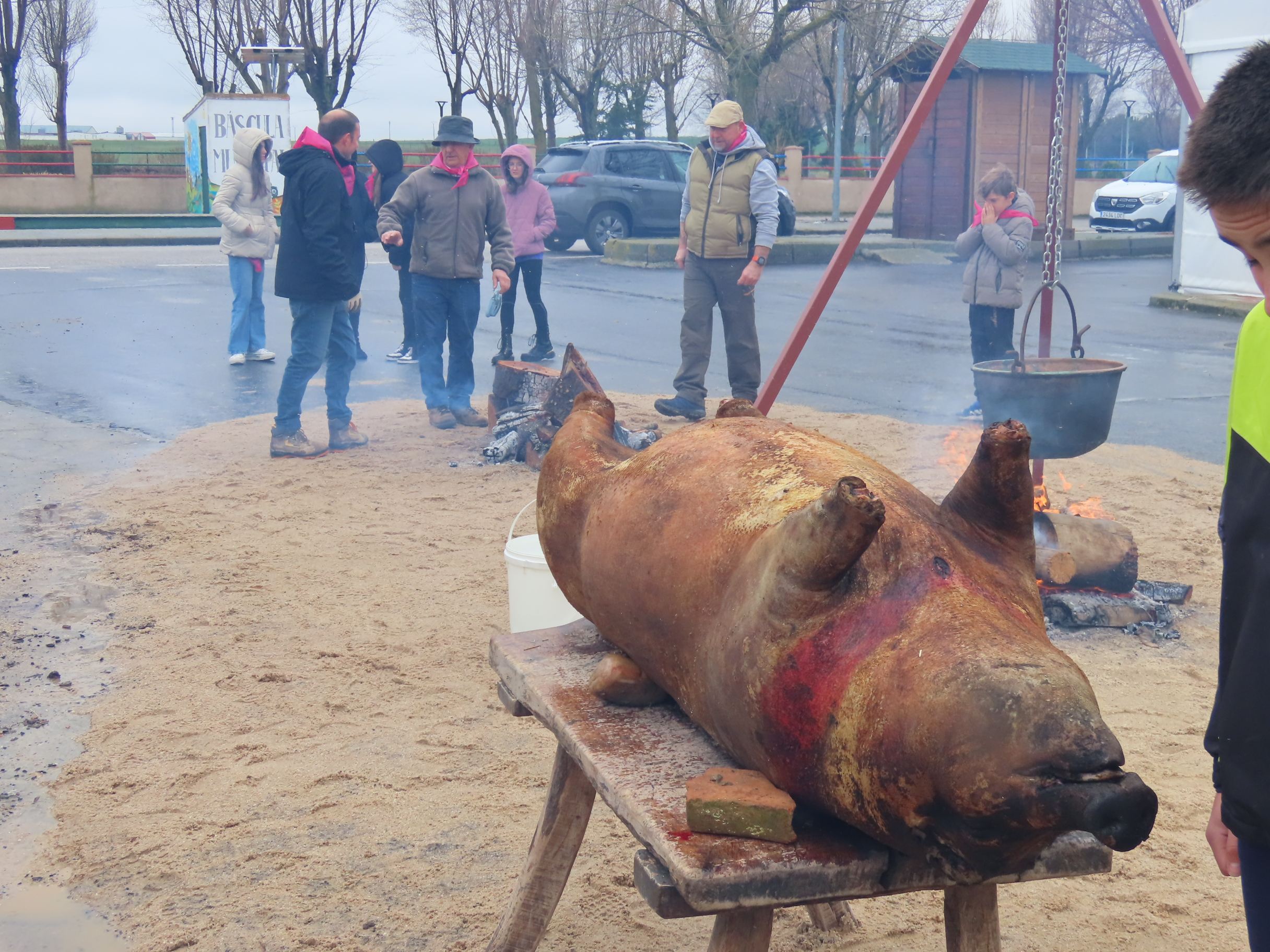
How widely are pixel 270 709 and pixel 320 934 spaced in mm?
1318

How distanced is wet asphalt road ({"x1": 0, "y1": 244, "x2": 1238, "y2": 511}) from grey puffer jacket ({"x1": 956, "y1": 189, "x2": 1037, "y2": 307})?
3.12ft

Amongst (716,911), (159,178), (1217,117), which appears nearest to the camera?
(1217,117)

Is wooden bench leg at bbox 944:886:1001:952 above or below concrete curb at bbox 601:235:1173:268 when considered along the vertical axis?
below

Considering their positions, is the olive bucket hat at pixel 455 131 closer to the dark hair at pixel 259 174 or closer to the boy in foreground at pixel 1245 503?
the dark hair at pixel 259 174

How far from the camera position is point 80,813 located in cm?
339

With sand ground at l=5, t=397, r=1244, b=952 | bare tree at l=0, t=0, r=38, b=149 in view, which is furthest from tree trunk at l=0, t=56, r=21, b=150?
sand ground at l=5, t=397, r=1244, b=952

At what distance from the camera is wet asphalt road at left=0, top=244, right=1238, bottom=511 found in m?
8.52

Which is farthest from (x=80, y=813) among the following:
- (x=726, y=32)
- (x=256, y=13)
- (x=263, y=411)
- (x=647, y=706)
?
(x=256, y=13)

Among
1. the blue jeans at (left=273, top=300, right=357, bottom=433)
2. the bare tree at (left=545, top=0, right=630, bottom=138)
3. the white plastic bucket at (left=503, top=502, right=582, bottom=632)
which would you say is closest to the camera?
the white plastic bucket at (left=503, top=502, right=582, bottom=632)

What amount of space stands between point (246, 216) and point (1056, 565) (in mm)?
7237

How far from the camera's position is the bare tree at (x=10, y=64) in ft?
121

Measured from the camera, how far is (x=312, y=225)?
7.24 m

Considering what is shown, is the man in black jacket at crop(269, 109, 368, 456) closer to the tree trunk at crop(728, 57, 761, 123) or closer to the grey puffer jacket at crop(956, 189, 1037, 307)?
the grey puffer jacket at crop(956, 189, 1037, 307)

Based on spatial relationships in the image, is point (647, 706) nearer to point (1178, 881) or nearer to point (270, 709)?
point (1178, 881)
